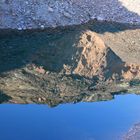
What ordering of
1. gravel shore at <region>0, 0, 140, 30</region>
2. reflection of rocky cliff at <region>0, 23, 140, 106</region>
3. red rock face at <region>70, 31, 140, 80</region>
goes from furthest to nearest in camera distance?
gravel shore at <region>0, 0, 140, 30</region> → red rock face at <region>70, 31, 140, 80</region> → reflection of rocky cliff at <region>0, 23, 140, 106</region>

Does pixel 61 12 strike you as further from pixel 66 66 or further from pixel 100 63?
pixel 66 66

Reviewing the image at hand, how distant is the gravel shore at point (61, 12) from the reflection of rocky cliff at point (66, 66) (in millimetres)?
839

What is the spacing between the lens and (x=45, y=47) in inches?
744

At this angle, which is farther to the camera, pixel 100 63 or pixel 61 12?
pixel 61 12

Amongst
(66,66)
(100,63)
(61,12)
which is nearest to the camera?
(66,66)

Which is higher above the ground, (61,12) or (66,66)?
(61,12)

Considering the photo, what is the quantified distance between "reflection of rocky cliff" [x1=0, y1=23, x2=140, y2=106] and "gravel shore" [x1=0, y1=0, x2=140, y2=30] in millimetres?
839

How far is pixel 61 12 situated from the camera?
22.5 m

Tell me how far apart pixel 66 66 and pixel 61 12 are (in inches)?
221

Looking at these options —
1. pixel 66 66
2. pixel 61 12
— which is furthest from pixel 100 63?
pixel 61 12

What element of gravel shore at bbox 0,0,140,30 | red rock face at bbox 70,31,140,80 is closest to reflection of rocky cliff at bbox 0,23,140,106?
red rock face at bbox 70,31,140,80

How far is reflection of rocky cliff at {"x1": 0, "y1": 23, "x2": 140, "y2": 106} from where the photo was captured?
15.5 meters

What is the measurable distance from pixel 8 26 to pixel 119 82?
6025 mm

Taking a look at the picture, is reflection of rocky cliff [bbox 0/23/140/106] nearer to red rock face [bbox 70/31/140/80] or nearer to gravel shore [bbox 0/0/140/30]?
red rock face [bbox 70/31/140/80]
